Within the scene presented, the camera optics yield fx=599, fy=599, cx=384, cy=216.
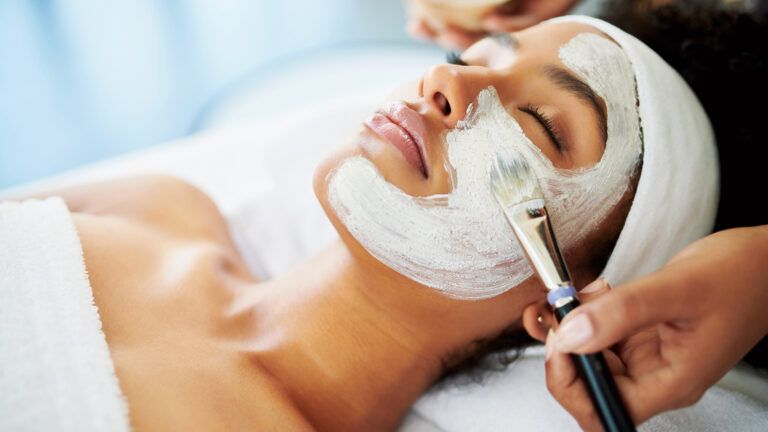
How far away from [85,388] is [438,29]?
1.18 metres

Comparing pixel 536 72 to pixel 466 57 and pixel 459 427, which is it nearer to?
pixel 466 57

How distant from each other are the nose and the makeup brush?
90mm

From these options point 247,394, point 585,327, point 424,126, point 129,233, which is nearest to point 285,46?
point 129,233

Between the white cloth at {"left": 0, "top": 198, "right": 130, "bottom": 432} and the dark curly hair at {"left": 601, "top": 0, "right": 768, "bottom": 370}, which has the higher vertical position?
the dark curly hair at {"left": 601, "top": 0, "right": 768, "bottom": 370}

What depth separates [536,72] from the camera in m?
0.90

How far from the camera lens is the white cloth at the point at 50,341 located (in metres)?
0.68

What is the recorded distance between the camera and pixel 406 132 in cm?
87

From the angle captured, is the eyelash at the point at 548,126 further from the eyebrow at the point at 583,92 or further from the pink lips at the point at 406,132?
the pink lips at the point at 406,132

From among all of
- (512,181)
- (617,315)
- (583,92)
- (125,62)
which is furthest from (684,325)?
(125,62)

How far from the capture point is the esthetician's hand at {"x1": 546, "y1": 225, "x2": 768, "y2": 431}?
25.0 inches

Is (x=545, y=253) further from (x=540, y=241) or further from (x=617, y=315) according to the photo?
(x=617, y=315)

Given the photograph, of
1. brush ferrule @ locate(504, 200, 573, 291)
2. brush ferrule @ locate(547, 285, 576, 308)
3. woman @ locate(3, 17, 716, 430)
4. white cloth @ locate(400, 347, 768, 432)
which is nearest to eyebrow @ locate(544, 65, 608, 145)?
woman @ locate(3, 17, 716, 430)

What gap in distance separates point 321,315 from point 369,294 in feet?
0.29

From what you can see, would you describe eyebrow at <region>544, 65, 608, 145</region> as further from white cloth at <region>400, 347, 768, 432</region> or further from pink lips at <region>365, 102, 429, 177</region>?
white cloth at <region>400, 347, 768, 432</region>
